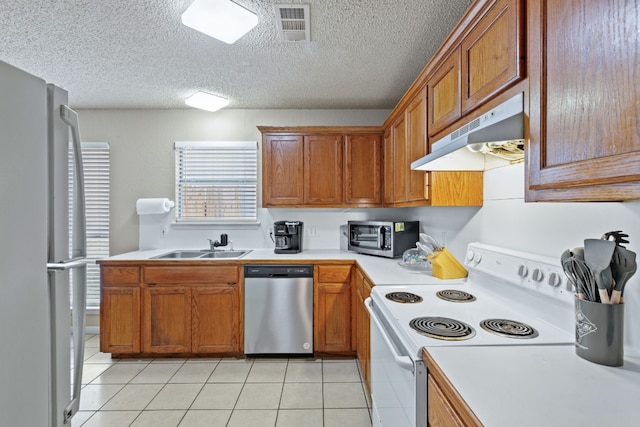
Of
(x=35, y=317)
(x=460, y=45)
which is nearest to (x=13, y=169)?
(x=35, y=317)

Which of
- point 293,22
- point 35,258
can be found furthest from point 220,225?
point 35,258

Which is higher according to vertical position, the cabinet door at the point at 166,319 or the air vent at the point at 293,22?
the air vent at the point at 293,22

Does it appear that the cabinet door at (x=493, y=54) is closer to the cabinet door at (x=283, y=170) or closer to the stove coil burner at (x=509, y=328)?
the stove coil burner at (x=509, y=328)

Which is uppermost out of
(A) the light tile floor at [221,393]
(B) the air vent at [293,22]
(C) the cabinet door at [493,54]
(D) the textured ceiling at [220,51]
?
(D) the textured ceiling at [220,51]

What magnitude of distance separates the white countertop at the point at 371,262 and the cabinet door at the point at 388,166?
1.96 ft

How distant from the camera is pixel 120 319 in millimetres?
2713

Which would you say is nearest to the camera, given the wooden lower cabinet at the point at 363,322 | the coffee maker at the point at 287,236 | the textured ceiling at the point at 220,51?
the textured ceiling at the point at 220,51

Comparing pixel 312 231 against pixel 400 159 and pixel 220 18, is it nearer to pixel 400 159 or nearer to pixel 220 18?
pixel 400 159

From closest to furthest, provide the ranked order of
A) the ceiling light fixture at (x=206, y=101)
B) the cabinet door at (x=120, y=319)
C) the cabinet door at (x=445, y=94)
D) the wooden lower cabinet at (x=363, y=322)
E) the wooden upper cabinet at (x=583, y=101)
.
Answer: the wooden upper cabinet at (x=583, y=101), the cabinet door at (x=445, y=94), the wooden lower cabinet at (x=363, y=322), the cabinet door at (x=120, y=319), the ceiling light fixture at (x=206, y=101)

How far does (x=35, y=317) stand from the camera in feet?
3.22

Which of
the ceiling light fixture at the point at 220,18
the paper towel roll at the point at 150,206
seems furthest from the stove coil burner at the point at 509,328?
the paper towel roll at the point at 150,206

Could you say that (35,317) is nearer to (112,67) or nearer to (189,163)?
(112,67)

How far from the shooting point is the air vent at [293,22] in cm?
170

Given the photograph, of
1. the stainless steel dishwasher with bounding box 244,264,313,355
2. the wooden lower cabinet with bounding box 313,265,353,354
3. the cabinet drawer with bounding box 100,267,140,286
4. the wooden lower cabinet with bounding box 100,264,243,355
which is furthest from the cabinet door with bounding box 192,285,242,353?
the wooden lower cabinet with bounding box 313,265,353,354
